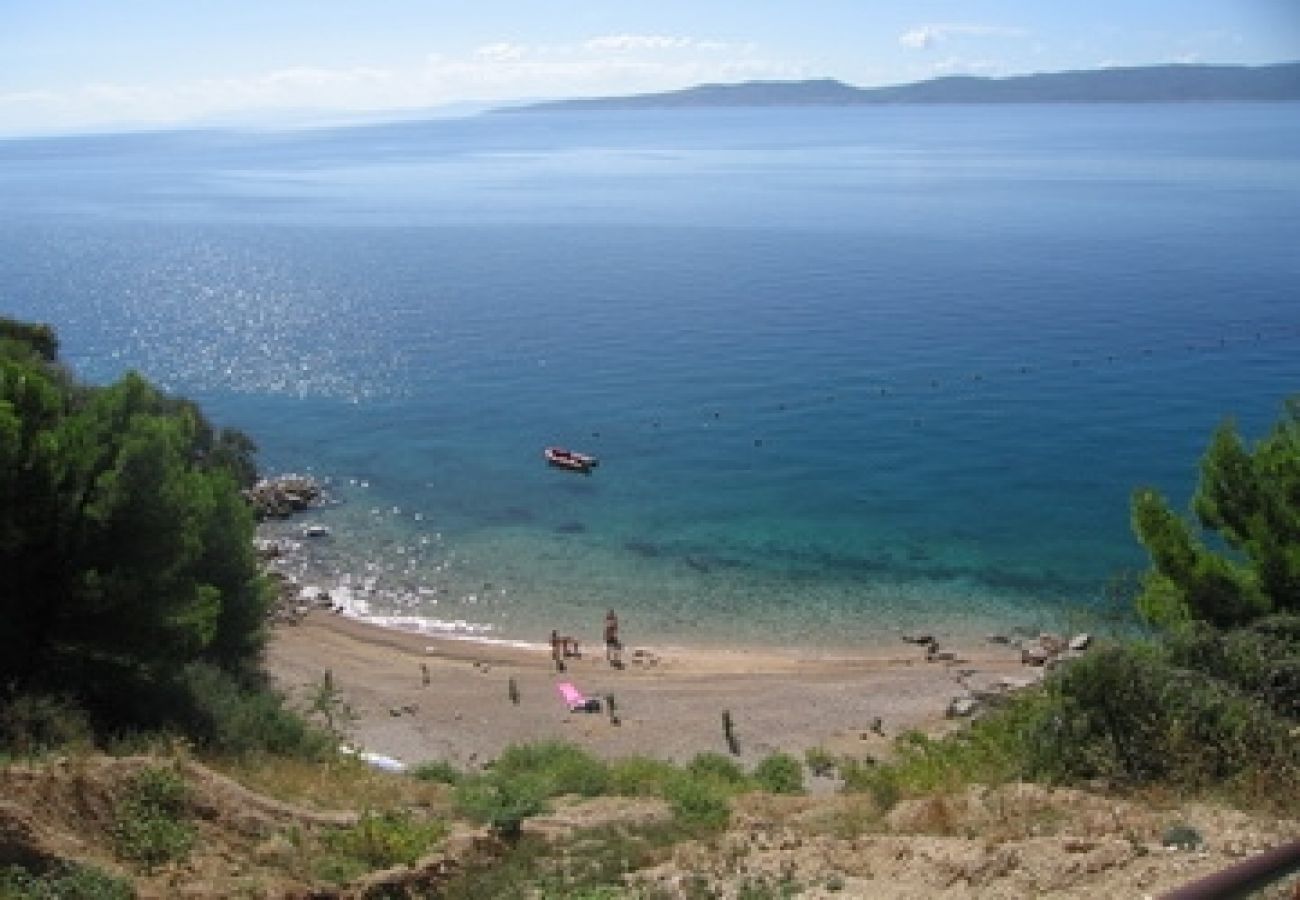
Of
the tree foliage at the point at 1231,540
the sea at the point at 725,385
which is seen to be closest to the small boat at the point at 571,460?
the sea at the point at 725,385

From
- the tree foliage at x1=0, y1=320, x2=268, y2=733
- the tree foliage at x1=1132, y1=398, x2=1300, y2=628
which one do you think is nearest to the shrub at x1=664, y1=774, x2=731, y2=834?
the tree foliage at x1=0, y1=320, x2=268, y2=733

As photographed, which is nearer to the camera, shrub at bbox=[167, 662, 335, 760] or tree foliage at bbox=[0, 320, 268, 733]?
tree foliage at bbox=[0, 320, 268, 733]

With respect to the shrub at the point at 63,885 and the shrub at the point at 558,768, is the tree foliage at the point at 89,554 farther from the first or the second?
the shrub at the point at 63,885

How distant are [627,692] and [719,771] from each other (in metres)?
9.72

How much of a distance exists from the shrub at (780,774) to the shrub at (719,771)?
383mm

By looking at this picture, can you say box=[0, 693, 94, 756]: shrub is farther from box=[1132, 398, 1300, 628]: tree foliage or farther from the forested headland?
box=[1132, 398, 1300, 628]: tree foliage

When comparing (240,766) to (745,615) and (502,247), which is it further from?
(502,247)

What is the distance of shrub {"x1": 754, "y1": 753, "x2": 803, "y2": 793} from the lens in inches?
852

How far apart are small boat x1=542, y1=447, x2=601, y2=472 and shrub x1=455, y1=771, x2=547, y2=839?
109 ft

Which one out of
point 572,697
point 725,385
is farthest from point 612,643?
point 725,385

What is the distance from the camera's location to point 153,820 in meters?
12.4

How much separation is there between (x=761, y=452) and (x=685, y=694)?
2312 cm

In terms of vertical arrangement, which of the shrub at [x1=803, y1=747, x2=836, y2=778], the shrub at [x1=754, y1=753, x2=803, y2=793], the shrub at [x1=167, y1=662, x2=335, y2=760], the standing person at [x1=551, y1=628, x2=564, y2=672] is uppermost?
the shrub at [x1=167, y1=662, x2=335, y2=760]

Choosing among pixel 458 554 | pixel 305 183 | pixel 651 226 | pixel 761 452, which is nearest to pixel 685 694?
pixel 458 554
